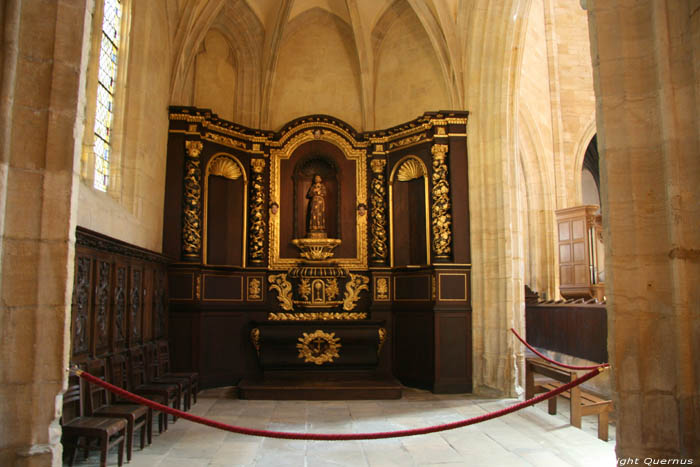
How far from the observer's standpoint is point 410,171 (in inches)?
378

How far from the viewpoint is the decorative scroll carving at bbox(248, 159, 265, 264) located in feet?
31.0

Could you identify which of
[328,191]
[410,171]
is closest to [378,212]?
[410,171]

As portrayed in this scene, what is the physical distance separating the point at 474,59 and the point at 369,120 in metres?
2.32

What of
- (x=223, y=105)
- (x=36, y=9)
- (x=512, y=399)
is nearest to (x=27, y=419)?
(x=36, y=9)

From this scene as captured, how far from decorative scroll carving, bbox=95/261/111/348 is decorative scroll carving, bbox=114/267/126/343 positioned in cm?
22

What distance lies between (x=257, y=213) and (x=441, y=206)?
3333mm

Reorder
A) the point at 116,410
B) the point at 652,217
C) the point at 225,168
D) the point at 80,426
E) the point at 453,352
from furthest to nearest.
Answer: the point at 225,168
the point at 453,352
the point at 116,410
the point at 80,426
the point at 652,217

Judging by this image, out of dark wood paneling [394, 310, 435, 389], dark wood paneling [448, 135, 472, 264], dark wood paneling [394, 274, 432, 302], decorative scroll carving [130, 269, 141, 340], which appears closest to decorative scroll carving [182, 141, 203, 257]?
decorative scroll carving [130, 269, 141, 340]

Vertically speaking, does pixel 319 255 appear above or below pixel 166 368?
above

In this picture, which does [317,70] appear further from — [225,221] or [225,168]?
[225,221]

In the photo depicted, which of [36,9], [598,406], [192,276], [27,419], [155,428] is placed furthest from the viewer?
[192,276]

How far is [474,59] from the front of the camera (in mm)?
8797

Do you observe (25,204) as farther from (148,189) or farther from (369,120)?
(369,120)

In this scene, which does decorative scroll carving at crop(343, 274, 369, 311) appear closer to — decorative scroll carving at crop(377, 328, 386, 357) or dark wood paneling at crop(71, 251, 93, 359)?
decorative scroll carving at crop(377, 328, 386, 357)
